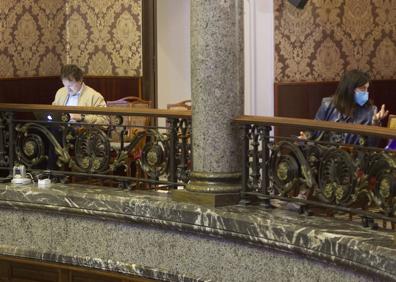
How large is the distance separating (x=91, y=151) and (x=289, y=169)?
1909 millimetres

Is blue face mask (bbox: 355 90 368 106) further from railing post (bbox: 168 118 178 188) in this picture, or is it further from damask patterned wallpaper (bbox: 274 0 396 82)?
damask patterned wallpaper (bbox: 274 0 396 82)

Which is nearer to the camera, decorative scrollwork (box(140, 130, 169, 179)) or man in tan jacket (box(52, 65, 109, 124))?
decorative scrollwork (box(140, 130, 169, 179))

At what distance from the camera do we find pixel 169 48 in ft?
40.7

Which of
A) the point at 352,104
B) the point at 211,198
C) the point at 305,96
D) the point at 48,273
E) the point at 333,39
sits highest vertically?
the point at 333,39

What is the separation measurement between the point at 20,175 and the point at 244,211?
2201 millimetres

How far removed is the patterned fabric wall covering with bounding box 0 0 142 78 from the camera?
1158 centimetres

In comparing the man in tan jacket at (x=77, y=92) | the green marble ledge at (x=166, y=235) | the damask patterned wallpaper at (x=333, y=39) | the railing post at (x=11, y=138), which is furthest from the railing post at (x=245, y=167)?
the damask patterned wallpaper at (x=333, y=39)

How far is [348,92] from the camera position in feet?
24.4

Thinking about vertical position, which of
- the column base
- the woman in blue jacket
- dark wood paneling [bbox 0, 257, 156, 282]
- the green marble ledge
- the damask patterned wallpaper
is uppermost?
the damask patterned wallpaper

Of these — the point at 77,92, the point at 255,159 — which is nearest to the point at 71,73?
the point at 77,92

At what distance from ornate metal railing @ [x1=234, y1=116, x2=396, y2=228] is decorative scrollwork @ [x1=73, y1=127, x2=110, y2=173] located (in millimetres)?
1284

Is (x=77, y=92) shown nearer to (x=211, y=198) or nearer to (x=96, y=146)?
(x=96, y=146)

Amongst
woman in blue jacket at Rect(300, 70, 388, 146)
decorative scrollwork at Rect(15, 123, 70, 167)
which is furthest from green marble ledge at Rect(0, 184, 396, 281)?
woman in blue jacket at Rect(300, 70, 388, 146)

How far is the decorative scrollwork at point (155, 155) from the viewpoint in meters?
7.26
